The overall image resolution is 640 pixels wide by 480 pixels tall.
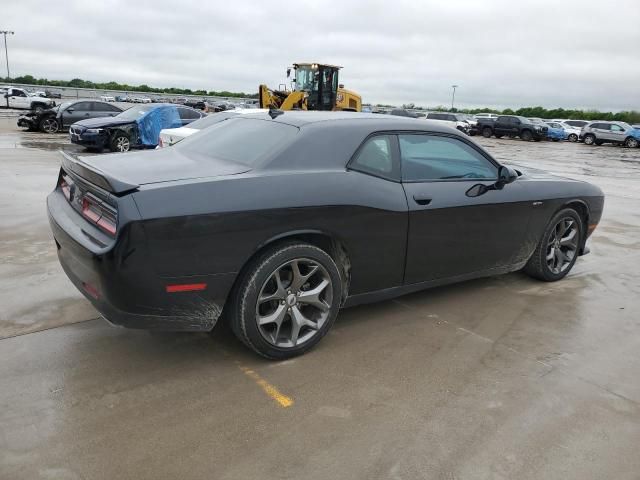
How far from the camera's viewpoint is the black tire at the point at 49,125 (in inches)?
819

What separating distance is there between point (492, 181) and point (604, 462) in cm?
242

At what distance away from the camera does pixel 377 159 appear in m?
3.80

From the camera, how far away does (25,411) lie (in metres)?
2.74

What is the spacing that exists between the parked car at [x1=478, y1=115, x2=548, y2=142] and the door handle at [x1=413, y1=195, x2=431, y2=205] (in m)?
36.3

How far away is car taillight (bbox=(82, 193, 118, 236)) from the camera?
291 cm

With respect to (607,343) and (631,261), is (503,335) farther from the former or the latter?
(631,261)

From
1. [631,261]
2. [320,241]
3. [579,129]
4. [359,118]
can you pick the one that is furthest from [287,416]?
[579,129]

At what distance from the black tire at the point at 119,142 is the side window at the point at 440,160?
1198 cm

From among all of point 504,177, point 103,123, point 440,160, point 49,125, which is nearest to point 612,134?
point 103,123

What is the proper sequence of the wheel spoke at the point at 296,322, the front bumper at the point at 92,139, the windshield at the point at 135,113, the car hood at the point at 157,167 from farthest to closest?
the windshield at the point at 135,113, the front bumper at the point at 92,139, the wheel spoke at the point at 296,322, the car hood at the point at 157,167

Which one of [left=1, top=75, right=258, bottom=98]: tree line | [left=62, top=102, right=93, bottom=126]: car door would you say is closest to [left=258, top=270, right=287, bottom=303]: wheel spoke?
[left=62, top=102, right=93, bottom=126]: car door

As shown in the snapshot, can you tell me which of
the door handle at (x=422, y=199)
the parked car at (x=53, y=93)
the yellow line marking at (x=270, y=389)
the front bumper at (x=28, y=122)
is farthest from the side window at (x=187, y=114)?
the parked car at (x=53, y=93)

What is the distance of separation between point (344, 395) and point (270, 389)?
0.42 metres

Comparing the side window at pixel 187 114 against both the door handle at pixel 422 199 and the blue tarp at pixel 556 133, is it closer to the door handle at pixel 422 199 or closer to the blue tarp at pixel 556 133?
the door handle at pixel 422 199
